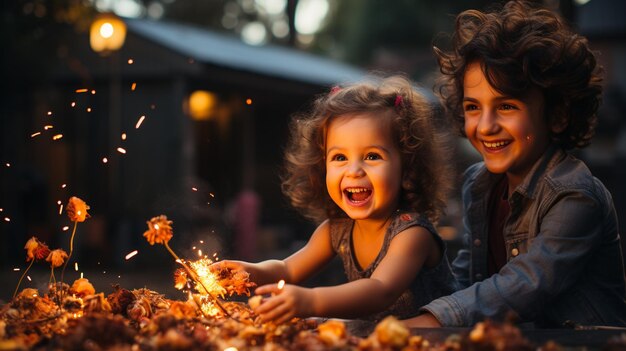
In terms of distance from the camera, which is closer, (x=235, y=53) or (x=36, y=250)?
(x=36, y=250)

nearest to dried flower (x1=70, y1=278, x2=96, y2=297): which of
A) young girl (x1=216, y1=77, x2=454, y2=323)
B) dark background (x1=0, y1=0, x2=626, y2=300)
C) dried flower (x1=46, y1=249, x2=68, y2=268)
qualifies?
dried flower (x1=46, y1=249, x2=68, y2=268)

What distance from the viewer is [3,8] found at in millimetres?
12445

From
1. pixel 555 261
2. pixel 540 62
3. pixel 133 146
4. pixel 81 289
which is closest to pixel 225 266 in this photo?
pixel 81 289

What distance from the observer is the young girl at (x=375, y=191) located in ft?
9.14

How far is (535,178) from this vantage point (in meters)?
3.02

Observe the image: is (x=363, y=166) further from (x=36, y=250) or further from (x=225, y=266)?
(x=36, y=250)

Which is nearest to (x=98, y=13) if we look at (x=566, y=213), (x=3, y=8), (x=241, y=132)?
(x=3, y=8)

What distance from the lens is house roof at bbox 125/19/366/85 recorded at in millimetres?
13281

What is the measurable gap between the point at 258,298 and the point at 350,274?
3.63ft

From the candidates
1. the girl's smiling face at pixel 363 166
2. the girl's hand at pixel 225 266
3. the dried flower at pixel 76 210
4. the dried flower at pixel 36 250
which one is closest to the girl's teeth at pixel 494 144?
the girl's smiling face at pixel 363 166

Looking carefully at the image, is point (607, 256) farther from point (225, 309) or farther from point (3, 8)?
point (3, 8)

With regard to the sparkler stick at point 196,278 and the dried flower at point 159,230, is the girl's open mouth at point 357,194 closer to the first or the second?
the sparkler stick at point 196,278

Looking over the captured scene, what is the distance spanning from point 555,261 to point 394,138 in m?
0.65

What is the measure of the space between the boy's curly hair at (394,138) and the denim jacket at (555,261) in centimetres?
31
